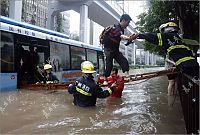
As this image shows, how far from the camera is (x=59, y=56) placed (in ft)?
45.4

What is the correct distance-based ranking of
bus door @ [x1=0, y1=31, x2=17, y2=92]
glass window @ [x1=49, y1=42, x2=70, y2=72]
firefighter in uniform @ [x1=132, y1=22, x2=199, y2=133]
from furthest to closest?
glass window @ [x1=49, y1=42, x2=70, y2=72], bus door @ [x1=0, y1=31, x2=17, y2=92], firefighter in uniform @ [x1=132, y1=22, x2=199, y2=133]

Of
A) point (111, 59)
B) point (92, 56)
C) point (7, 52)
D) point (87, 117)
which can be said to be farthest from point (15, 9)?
point (87, 117)

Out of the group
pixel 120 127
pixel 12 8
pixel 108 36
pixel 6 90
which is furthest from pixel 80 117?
pixel 12 8

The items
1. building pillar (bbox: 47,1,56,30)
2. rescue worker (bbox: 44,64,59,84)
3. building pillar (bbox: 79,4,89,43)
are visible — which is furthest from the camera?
building pillar (bbox: 47,1,56,30)

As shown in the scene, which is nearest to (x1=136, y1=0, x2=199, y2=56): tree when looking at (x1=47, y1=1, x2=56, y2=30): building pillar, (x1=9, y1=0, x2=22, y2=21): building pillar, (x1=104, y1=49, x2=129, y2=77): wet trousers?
(x1=104, y1=49, x2=129, y2=77): wet trousers

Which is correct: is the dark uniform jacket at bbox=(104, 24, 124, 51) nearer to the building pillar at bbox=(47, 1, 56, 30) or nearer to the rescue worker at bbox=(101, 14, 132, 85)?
the rescue worker at bbox=(101, 14, 132, 85)

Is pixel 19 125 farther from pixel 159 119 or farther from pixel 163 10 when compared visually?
pixel 163 10

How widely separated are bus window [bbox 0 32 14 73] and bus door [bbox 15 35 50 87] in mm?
241

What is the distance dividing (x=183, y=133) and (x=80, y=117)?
90.4 inches

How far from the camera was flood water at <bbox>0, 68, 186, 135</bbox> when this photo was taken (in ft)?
17.3

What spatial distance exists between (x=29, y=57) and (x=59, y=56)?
7.29 ft

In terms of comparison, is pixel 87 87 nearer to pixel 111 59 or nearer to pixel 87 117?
pixel 87 117

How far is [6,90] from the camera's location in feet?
33.3

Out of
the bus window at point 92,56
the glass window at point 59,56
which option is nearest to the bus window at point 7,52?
the glass window at point 59,56
